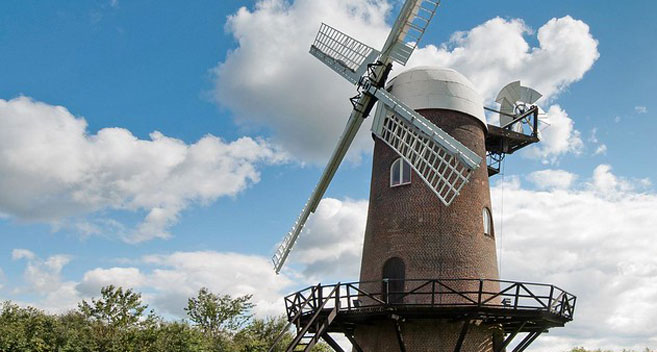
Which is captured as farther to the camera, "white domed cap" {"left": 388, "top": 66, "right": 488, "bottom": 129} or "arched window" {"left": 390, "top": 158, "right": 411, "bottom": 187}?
"white domed cap" {"left": 388, "top": 66, "right": 488, "bottom": 129}

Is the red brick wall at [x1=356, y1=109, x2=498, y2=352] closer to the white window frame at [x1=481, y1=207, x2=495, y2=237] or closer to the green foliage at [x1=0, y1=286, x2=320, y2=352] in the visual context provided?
the white window frame at [x1=481, y1=207, x2=495, y2=237]

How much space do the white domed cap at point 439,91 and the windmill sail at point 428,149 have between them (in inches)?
22.1

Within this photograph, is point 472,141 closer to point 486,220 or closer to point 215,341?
point 486,220

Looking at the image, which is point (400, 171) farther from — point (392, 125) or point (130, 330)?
point (130, 330)

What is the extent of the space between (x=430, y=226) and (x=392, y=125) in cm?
316

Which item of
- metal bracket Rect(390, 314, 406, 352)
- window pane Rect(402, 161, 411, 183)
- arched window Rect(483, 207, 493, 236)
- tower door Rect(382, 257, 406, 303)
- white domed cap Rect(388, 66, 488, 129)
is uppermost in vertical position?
white domed cap Rect(388, 66, 488, 129)

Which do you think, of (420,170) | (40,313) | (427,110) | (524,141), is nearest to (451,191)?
(420,170)

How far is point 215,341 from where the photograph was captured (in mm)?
37625

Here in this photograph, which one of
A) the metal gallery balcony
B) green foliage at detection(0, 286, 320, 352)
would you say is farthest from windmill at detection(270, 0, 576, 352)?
green foliage at detection(0, 286, 320, 352)

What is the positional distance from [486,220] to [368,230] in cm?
331

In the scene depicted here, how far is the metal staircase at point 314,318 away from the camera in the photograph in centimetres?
1445

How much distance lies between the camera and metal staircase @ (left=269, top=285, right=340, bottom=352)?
14.4m

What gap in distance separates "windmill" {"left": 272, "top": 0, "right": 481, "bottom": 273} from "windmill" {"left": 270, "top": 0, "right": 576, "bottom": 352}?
4 cm

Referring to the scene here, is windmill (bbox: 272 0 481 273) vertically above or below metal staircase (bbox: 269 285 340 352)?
above
